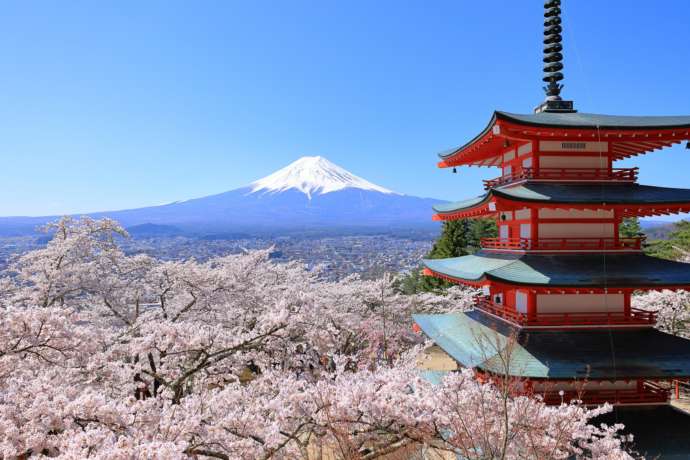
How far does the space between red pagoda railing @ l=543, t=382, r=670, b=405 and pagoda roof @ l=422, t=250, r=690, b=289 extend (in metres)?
2.14

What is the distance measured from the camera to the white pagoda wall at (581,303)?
8500 millimetres

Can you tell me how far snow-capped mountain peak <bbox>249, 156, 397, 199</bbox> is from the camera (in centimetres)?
18631

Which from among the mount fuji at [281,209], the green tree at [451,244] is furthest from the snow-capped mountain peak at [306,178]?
the green tree at [451,244]

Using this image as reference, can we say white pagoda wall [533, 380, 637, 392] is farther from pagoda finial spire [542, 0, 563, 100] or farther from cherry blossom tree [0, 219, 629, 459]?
pagoda finial spire [542, 0, 563, 100]

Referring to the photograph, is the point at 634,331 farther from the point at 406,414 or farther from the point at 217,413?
the point at 217,413

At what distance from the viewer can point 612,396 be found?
8125 mm

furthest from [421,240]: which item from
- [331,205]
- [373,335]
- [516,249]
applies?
[516,249]

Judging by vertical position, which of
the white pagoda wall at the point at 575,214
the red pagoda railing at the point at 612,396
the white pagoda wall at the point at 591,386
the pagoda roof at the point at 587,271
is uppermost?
the white pagoda wall at the point at 575,214

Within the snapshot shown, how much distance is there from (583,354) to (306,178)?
19251 centimetres

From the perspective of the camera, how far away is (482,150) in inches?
419

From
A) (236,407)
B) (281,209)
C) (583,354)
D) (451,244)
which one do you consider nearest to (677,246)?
(451,244)

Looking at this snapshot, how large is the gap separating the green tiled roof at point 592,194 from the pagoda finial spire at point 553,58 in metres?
2.41

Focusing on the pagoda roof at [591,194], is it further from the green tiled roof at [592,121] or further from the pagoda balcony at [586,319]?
the pagoda balcony at [586,319]

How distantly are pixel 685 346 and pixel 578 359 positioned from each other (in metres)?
2.22
